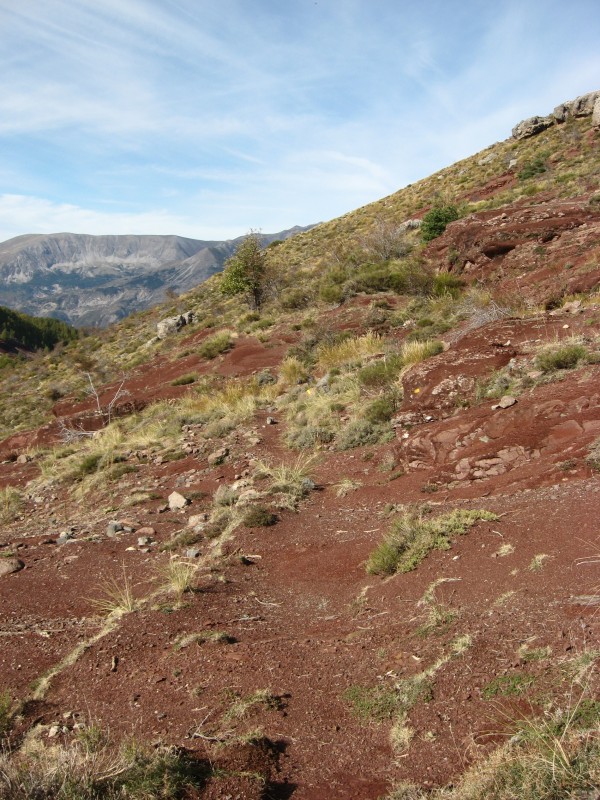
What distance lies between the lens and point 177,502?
892cm

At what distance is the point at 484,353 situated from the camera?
Result: 9.70 meters

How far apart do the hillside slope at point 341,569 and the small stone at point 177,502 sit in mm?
39

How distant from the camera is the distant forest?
101 metres

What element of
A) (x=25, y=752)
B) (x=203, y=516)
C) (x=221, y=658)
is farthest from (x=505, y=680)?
(x=203, y=516)

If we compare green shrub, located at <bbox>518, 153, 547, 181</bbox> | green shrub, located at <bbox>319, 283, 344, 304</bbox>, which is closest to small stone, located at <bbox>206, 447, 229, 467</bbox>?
green shrub, located at <bbox>319, 283, 344, 304</bbox>

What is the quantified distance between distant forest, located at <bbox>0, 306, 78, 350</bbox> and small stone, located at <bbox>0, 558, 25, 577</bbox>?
10027 centimetres


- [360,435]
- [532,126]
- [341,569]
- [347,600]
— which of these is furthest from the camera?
[532,126]

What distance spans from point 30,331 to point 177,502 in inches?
4354

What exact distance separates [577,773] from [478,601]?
2.04 meters

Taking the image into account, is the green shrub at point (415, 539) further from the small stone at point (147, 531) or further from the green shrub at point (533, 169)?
the green shrub at point (533, 169)

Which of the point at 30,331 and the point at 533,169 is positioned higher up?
the point at 30,331

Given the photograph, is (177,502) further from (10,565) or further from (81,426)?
(81,426)

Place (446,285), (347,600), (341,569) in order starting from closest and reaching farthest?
(347,600)
(341,569)
(446,285)

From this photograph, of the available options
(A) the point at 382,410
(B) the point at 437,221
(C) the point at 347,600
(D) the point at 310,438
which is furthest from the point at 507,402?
(B) the point at 437,221
